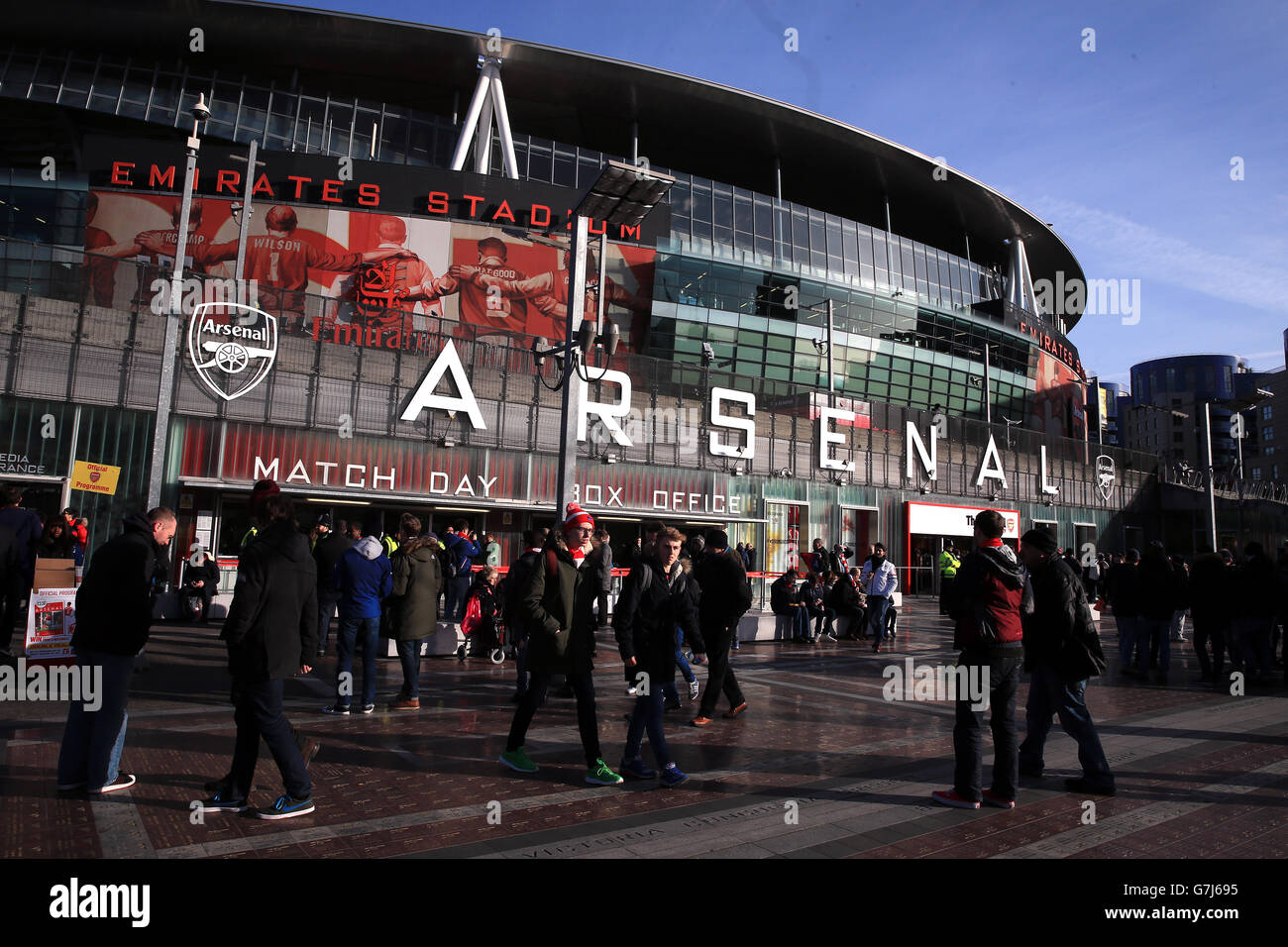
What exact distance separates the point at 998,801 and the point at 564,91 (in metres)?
47.3

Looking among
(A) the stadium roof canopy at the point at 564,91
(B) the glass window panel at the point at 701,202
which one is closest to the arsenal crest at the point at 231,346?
(A) the stadium roof canopy at the point at 564,91

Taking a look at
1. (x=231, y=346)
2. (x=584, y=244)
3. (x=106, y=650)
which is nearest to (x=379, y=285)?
(x=231, y=346)

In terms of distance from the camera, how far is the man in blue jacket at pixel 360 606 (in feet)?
25.5

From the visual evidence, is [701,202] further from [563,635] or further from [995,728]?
[995,728]

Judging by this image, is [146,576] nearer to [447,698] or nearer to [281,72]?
[447,698]

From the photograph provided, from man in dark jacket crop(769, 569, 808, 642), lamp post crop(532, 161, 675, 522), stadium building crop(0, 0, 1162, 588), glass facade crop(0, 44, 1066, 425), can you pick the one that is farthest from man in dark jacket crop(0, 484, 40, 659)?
glass facade crop(0, 44, 1066, 425)

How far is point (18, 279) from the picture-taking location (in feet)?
53.1

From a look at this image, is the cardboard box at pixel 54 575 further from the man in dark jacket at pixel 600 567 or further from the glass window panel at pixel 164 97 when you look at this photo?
the glass window panel at pixel 164 97

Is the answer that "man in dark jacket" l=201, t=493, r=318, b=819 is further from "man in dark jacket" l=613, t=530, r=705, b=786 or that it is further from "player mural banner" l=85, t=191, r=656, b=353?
"player mural banner" l=85, t=191, r=656, b=353

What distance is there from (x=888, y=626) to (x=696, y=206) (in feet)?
108

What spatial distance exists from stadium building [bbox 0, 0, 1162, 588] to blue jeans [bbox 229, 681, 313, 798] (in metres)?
8.07

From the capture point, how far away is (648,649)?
594 cm

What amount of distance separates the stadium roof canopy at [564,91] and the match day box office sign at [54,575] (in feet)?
135
